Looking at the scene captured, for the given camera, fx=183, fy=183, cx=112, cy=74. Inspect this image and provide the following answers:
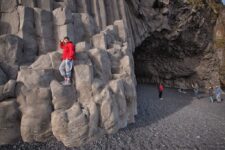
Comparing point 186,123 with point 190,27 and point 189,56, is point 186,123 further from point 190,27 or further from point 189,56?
point 189,56

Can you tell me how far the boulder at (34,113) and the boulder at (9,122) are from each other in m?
0.22

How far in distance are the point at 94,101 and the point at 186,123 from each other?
20.4ft

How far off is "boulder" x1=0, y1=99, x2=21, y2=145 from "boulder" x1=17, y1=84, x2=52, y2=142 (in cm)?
22

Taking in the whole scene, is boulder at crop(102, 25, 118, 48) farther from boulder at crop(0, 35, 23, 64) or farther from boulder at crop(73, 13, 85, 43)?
boulder at crop(0, 35, 23, 64)

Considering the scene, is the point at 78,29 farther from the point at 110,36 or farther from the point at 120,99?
the point at 120,99

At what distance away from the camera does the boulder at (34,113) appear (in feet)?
23.3

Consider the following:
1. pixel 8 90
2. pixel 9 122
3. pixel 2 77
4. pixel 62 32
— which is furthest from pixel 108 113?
pixel 62 32

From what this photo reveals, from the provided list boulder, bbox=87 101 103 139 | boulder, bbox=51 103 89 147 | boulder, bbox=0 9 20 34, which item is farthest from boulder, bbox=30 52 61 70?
boulder, bbox=0 9 20 34

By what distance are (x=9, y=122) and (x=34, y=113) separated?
935 mm

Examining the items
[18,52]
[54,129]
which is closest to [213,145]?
[54,129]

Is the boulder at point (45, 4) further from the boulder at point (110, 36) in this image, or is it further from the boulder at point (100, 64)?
the boulder at point (100, 64)

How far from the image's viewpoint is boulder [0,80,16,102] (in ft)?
23.0

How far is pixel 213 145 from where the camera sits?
27.2 feet

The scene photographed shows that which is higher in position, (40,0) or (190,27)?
(40,0)
